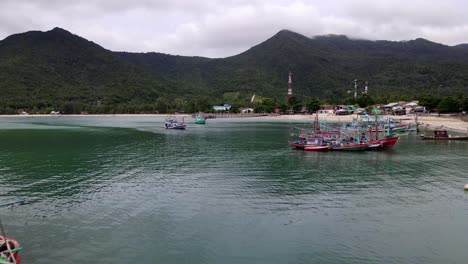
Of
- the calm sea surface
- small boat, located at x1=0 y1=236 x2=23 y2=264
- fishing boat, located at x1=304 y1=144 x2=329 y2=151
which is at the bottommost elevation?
the calm sea surface

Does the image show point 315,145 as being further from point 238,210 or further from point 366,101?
point 366,101

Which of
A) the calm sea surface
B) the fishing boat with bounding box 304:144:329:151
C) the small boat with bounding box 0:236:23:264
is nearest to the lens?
the small boat with bounding box 0:236:23:264

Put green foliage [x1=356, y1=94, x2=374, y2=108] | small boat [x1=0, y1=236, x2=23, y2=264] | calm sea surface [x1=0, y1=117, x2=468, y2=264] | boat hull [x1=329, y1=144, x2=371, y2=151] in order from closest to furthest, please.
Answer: small boat [x1=0, y1=236, x2=23, y2=264] → calm sea surface [x1=0, y1=117, x2=468, y2=264] → boat hull [x1=329, y1=144, x2=371, y2=151] → green foliage [x1=356, y1=94, x2=374, y2=108]

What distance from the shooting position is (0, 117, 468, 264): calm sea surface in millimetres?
18953

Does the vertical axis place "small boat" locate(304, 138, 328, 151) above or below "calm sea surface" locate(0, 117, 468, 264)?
above

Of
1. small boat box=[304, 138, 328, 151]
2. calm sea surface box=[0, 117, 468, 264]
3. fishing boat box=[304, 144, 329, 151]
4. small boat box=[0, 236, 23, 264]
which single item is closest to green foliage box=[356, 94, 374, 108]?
small boat box=[304, 138, 328, 151]

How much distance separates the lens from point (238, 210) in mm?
25453

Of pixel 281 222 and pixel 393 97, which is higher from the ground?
pixel 393 97

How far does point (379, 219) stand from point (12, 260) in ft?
67.8

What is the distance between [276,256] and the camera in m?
18.4

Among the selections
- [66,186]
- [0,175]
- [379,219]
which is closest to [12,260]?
[66,186]

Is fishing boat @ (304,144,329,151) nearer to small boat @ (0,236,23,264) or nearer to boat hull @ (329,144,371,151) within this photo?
boat hull @ (329,144,371,151)

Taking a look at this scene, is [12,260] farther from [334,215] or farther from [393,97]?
Result: [393,97]

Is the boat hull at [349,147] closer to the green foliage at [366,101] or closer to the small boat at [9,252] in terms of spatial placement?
the small boat at [9,252]
